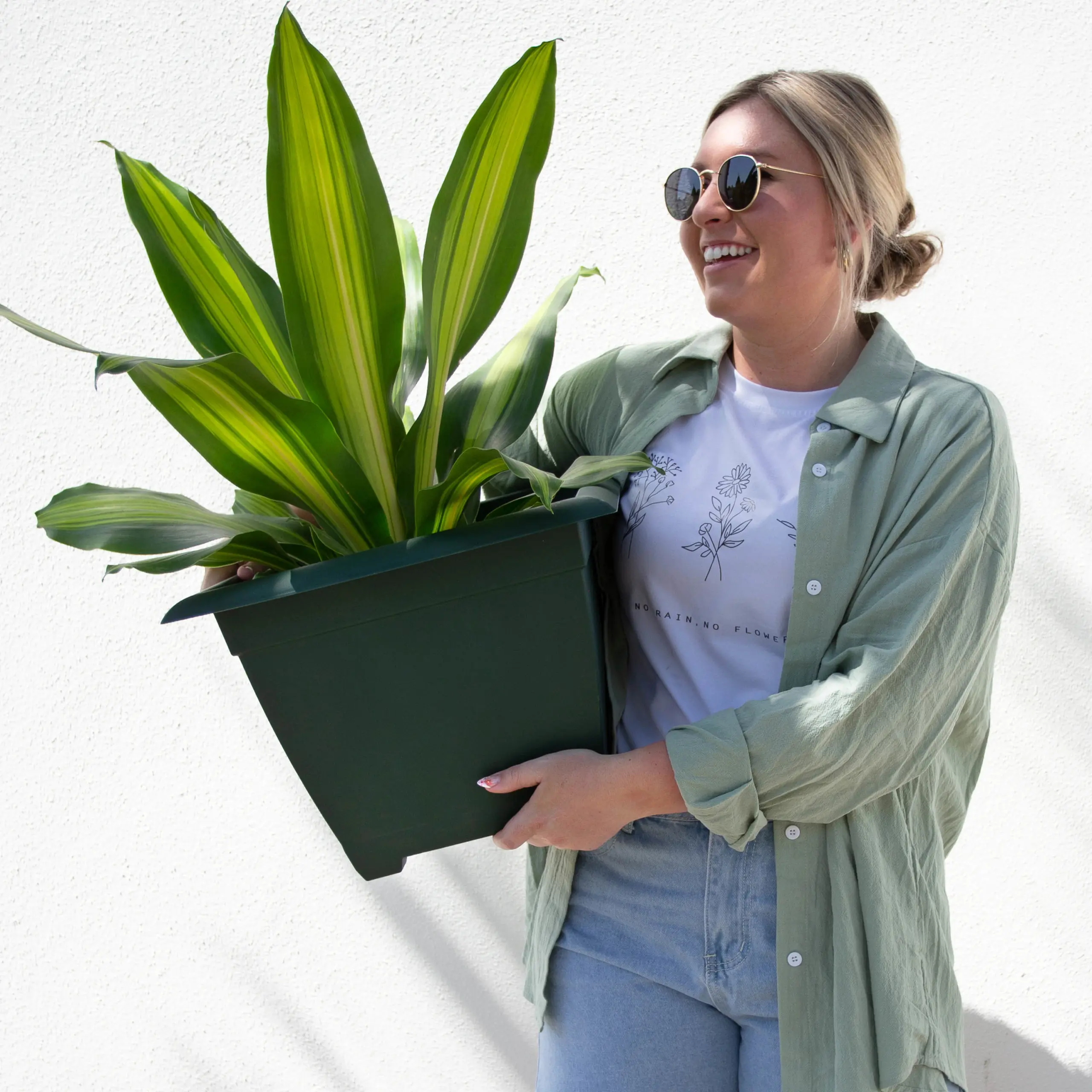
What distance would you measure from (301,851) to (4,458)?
747 millimetres

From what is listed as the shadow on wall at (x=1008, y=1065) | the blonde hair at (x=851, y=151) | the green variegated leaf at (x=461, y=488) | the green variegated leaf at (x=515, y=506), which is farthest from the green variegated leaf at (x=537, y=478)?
the shadow on wall at (x=1008, y=1065)

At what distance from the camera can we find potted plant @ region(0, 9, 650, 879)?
853 mm

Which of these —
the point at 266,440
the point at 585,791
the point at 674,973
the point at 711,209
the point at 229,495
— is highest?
the point at 711,209

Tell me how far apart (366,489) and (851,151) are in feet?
1.97

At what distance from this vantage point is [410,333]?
40.1 inches

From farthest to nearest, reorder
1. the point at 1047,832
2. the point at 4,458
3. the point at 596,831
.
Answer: the point at 4,458 → the point at 1047,832 → the point at 596,831

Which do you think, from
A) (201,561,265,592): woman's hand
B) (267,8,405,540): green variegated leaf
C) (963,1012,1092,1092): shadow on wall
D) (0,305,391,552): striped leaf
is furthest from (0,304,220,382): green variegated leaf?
(963,1012,1092,1092): shadow on wall

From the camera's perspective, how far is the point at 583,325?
1.57 meters

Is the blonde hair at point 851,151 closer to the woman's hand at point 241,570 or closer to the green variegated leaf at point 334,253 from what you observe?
the green variegated leaf at point 334,253

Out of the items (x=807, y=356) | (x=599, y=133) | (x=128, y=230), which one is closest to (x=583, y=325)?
(x=599, y=133)

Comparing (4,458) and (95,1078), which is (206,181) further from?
(95,1078)

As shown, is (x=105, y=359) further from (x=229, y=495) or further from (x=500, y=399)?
(x=229, y=495)

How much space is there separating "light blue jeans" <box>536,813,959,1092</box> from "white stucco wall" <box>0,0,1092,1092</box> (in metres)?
0.57

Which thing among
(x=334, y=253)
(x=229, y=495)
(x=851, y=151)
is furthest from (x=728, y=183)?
(x=229, y=495)
